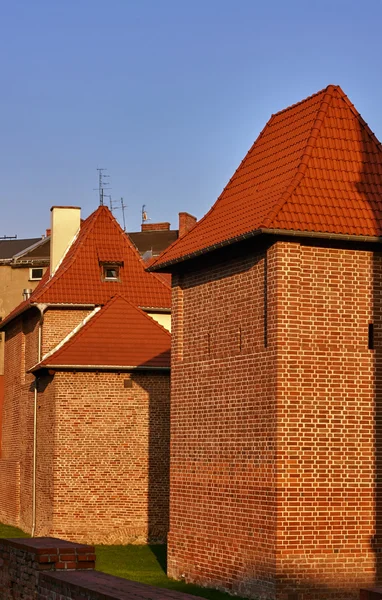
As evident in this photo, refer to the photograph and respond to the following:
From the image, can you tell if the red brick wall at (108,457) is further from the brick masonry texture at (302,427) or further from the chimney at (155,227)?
the chimney at (155,227)

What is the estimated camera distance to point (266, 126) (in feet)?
71.1

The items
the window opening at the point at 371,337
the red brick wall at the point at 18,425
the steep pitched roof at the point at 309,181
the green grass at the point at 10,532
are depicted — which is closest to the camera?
the steep pitched roof at the point at 309,181

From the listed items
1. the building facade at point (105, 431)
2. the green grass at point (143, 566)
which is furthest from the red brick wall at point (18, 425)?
the green grass at point (143, 566)

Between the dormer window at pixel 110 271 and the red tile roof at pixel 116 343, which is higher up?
the dormer window at pixel 110 271

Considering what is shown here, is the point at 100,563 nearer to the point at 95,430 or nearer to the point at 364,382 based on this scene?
the point at 95,430

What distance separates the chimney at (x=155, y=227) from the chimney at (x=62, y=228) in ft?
100

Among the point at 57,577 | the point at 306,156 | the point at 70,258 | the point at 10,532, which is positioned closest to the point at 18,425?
the point at 10,532

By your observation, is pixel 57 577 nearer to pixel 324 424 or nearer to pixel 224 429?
pixel 324 424

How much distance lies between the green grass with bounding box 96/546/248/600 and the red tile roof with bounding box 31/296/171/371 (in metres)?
4.53

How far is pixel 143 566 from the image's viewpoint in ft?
77.3

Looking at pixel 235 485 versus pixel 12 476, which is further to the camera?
pixel 12 476

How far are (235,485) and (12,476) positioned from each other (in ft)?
59.6

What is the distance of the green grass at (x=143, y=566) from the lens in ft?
64.2

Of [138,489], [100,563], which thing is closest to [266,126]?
[100,563]
